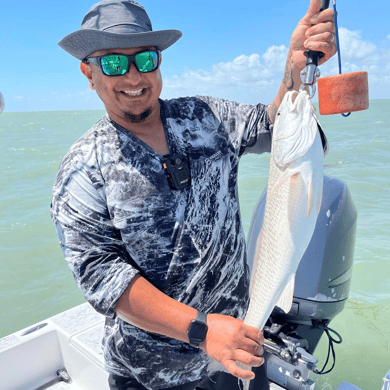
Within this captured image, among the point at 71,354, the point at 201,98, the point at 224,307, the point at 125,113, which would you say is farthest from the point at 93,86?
the point at 71,354

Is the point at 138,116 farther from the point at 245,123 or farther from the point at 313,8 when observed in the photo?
the point at 313,8

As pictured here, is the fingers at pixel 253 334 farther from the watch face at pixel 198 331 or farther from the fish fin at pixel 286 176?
the fish fin at pixel 286 176

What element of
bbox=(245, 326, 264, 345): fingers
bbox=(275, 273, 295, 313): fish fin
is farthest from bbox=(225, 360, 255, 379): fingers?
bbox=(275, 273, 295, 313): fish fin

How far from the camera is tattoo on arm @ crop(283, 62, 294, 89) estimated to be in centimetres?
171

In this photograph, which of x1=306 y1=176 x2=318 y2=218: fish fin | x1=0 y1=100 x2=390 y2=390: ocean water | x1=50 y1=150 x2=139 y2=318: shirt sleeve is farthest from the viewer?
x1=0 y1=100 x2=390 y2=390: ocean water

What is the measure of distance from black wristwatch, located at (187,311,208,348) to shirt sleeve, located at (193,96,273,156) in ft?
2.81

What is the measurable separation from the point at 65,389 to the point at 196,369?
1.95 m

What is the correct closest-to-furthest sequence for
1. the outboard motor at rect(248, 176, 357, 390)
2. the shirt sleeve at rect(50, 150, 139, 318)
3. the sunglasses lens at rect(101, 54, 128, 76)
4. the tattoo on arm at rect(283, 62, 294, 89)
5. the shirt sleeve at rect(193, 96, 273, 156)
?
1. the shirt sleeve at rect(50, 150, 139, 318)
2. the sunglasses lens at rect(101, 54, 128, 76)
3. the tattoo on arm at rect(283, 62, 294, 89)
4. the shirt sleeve at rect(193, 96, 273, 156)
5. the outboard motor at rect(248, 176, 357, 390)

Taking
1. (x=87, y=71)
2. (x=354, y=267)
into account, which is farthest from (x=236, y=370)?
(x=354, y=267)

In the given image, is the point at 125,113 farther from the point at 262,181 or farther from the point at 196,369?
the point at 262,181

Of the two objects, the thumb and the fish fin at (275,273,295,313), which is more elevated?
the thumb

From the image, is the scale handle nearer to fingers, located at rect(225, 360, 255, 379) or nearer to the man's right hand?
the man's right hand

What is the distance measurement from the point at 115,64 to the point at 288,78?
78cm

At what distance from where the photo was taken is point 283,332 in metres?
2.54
